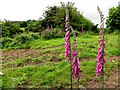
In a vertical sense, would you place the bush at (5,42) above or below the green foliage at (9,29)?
below

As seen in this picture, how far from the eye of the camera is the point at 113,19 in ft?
91.2

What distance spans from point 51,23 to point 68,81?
17494 mm

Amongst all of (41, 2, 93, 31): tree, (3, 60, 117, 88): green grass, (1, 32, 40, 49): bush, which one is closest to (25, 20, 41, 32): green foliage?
(41, 2, 93, 31): tree

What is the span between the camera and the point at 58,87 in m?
9.75

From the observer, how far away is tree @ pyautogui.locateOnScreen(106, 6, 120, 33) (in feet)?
90.1

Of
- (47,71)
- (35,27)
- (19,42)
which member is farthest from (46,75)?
(35,27)

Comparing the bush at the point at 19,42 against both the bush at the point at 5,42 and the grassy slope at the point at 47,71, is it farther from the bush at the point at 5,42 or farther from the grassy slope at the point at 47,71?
the grassy slope at the point at 47,71

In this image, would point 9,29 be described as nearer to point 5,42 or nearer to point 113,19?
point 5,42

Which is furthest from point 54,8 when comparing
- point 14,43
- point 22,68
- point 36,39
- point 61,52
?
point 22,68

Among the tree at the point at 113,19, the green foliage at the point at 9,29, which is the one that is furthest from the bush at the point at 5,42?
Answer: the tree at the point at 113,19

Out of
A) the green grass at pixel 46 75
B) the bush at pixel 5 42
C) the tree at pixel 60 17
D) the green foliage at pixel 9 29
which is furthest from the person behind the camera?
the tree at pixel 60 17

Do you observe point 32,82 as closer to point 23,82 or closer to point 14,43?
point 23,82

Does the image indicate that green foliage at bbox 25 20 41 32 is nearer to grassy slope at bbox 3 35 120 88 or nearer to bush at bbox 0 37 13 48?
bush at bbox 0 37 13 48

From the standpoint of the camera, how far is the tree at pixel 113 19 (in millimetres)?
27469
